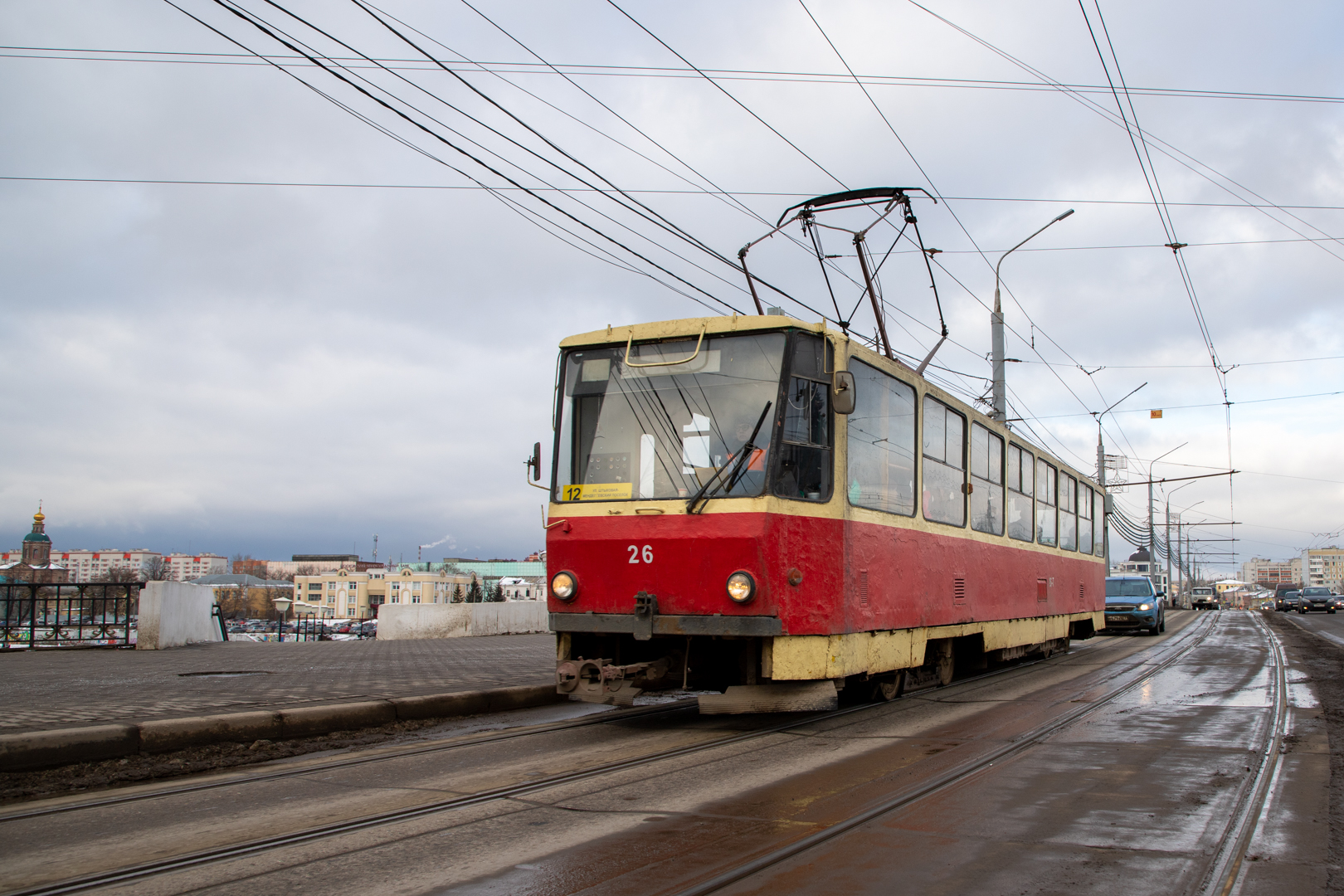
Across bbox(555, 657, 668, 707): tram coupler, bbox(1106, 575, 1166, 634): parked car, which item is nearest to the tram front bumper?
bbox(555, 657, 668, 707): tram coupler

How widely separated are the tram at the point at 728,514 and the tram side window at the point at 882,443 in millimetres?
24

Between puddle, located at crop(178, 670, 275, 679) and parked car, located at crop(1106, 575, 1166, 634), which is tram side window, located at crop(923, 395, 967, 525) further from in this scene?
parked car, located at crop(1106, 575, 1166, 634)

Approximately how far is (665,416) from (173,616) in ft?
41.1

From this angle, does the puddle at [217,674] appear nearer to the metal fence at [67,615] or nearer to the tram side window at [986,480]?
the metal fence at [67,615]

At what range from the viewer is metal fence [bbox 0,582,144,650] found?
15516mm

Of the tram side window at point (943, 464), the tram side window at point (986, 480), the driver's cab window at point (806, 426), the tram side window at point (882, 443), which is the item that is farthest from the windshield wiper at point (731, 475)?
the tram side window at point (986, 480)

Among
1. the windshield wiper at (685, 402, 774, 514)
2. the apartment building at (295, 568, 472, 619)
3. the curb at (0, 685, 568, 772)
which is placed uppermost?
the windshield wiper at (685, 402, 774, 514)

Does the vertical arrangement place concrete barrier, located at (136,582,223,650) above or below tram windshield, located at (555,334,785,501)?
below

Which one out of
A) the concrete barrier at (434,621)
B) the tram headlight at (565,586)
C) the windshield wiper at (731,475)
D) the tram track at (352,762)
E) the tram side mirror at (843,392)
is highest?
the tram side mirror at (843,392)

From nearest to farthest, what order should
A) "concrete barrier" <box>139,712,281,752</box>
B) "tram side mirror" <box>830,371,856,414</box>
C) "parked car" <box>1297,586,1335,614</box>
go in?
"concrete barrier" <box>139,712,281,752</box>
"tram side mirror" <box>830,371,856,414</box>
"parked car" <box>1297,586,1335,614</box>

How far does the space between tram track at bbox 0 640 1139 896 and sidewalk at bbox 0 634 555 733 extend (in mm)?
1522

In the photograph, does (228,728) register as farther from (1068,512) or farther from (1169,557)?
(1169,557)

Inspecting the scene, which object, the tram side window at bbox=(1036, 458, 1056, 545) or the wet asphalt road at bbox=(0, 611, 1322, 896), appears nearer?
the wet asphalt road at bbox=(0, 611, 1322, 896)

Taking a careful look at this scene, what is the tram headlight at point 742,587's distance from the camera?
7379mm
